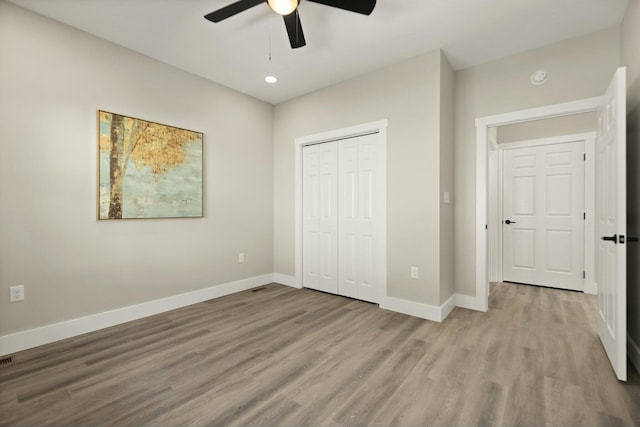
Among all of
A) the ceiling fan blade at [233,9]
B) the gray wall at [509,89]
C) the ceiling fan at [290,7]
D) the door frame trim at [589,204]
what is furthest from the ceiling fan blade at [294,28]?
the door frame trim at [589,204]

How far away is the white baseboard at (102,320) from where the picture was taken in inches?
90.3

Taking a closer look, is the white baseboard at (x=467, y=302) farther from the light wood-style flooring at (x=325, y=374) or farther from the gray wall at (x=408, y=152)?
the gray wall at (x=408, y=152)

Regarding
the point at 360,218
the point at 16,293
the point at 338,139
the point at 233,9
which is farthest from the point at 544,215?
the point at 16,293

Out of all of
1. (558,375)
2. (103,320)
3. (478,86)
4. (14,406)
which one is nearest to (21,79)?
(103,320)

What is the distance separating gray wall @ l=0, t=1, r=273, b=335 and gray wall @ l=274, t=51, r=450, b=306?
186 centimetres

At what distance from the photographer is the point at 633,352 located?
2080 mm

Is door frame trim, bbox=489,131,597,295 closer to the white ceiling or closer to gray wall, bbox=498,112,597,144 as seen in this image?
gray wall, bbox=498,112,597,144

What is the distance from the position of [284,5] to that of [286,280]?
11.0 ft

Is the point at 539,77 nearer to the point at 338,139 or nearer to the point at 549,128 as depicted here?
the point at 549,128

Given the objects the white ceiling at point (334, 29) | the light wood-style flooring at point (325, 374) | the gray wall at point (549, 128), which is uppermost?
the white ceiling at point (334, 29)

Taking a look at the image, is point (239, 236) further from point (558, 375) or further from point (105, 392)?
point (558, 375)

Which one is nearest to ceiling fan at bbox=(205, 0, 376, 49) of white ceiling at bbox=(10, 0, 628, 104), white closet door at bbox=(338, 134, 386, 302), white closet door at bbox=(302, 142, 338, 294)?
white ceiling at bbox=(10, 0, 628, 104)

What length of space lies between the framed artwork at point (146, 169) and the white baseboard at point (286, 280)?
1531mm

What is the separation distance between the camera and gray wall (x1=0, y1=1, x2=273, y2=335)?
2287 millimetres
